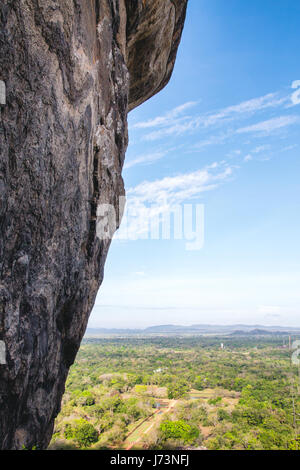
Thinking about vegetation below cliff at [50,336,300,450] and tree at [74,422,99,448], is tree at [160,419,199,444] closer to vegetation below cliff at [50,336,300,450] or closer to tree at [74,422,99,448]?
vegetation below cliff at [50,336,300,450]

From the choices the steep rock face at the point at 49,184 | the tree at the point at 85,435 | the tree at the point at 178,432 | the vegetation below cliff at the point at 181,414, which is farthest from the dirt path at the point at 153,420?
the steep rock face at the point at 49,184

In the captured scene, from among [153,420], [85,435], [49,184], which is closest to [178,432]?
[153,420]

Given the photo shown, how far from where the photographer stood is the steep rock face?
459 cm

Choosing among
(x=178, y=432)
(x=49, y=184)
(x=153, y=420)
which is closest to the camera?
(x=49, y=184)

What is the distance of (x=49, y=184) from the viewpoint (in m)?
5.34

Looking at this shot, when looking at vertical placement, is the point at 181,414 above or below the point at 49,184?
below

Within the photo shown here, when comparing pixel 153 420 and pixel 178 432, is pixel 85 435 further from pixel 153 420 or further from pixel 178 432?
pixel 153 420

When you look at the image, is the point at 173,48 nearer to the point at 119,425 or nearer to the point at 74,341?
the point at 74,341

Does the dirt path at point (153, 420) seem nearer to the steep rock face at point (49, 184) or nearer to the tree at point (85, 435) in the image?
the tree at point (85, 435)

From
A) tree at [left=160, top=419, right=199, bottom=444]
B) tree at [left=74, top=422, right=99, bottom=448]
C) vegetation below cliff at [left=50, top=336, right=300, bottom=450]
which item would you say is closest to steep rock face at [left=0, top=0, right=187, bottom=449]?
vegetation below cliff at [left=50, top=336, right=300, bottom=450]

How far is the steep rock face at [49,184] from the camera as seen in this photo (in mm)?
4594

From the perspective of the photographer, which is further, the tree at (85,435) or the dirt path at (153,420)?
the dirt path at (153,420)

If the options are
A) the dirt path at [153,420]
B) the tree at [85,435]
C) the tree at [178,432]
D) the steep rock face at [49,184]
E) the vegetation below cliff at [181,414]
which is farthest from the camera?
the tree at [178,432]
